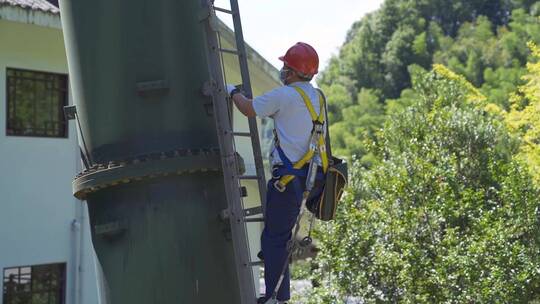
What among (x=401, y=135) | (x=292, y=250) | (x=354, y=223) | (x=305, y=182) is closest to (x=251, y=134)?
(x=305, y=182)

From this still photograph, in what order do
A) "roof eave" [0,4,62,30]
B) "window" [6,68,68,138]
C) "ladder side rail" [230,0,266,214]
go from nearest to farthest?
"ladder side rail" [230,0,266,214]
"roof eave" [0,4,62,30]
"window" [6,68,68,138]

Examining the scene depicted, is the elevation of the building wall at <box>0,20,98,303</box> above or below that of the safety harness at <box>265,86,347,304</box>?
above

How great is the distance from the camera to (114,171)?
14.8ft

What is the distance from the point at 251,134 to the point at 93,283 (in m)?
9.36

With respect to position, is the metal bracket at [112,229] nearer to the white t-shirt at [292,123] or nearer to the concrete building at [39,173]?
the white t-shirt at [292,123]

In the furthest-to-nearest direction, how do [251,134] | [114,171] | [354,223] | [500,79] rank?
[500,79] → [354,223] → [251,134] → [114,171]

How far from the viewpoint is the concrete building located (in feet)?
41.3

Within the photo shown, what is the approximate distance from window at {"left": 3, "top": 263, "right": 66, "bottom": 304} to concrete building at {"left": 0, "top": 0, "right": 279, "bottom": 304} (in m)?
0.02

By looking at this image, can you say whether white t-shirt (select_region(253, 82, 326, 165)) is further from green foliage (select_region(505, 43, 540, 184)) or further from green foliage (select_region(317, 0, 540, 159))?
green foliage (select_region(317, 0, 540, 159))

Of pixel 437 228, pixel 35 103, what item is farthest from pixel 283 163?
pixel 35 103

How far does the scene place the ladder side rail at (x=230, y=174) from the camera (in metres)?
4.49

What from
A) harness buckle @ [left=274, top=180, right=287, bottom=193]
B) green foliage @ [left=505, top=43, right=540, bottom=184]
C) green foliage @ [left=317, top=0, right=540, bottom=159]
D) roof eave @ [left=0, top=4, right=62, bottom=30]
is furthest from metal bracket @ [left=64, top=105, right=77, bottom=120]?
green foliage @ [left=317, top=0, right=540, bottom=159]

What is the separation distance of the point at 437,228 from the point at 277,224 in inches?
259

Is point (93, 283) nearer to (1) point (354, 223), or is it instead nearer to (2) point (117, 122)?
(1) point (354, 223)
